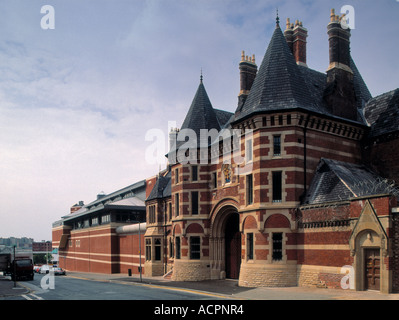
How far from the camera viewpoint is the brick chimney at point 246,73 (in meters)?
37.8

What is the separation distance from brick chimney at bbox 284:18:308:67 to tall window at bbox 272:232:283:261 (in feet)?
50.2

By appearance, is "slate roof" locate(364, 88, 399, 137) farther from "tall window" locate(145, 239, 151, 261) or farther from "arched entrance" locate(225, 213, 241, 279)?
"tall window" locate(145, 239, 151, 261)

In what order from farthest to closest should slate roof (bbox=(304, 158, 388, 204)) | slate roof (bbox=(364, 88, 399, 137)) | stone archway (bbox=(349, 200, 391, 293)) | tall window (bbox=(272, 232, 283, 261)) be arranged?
1. slate roof (bbox=(364, 88, 399, 137))
2. tall window (bbox=(272, 232, 283, 261))
3. slate roof (bbox=(304, 158, 388, 204))
4. stone archway (bbox=(349, 200, 391, 293))

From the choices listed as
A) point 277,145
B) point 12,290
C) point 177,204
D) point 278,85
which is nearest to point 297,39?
point 278,85

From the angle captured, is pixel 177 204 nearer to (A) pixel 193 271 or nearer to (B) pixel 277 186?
(A) pixel 193 271

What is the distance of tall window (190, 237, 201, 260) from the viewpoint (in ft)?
120

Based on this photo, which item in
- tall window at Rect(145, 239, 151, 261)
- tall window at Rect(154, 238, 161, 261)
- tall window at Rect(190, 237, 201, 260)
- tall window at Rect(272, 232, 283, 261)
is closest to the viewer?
tall window at Rect(272, 232, 283, 261)

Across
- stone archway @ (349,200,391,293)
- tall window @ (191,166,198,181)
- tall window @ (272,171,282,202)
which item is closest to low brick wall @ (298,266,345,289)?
stone archway @ (349,200,391,293)

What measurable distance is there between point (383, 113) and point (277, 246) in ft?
43.4

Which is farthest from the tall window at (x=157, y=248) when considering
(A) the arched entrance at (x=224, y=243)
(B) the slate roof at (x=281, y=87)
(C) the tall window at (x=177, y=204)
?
(B) the slate roof at (x=281, y=87)

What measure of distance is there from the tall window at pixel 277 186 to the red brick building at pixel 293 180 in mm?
66

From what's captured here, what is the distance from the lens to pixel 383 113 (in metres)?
31.9
